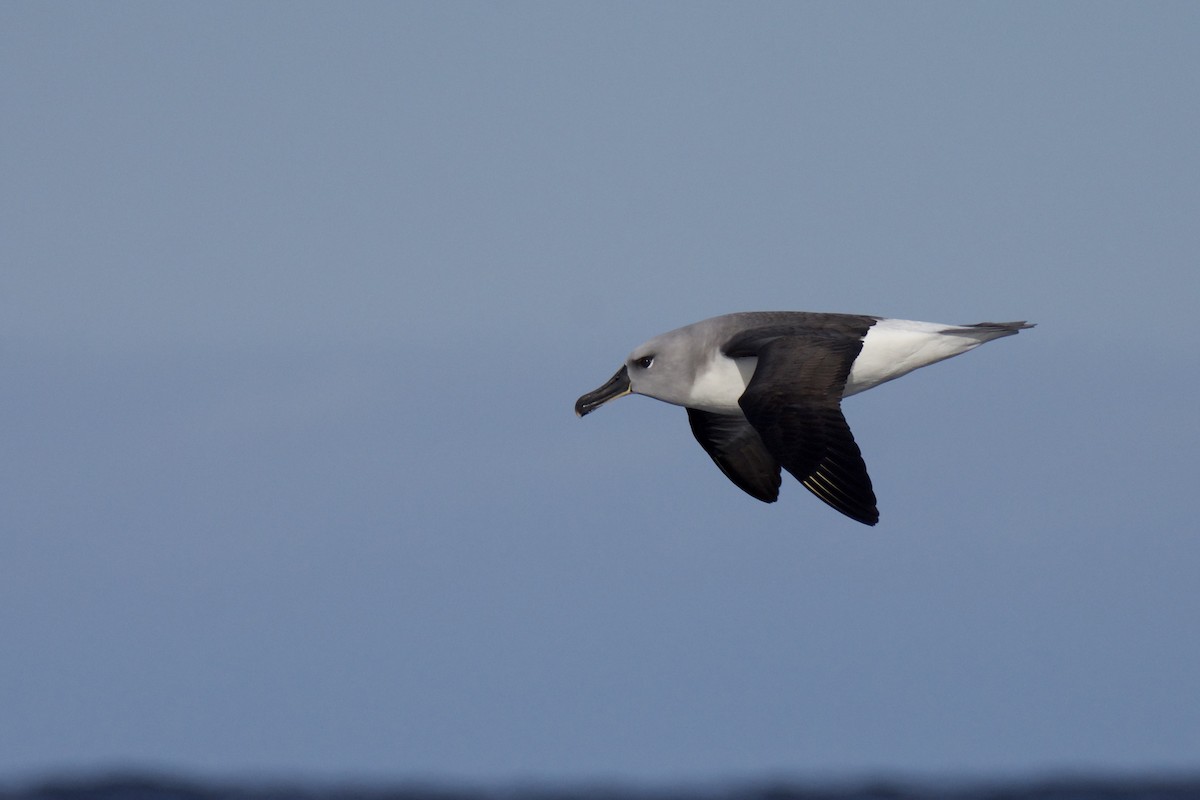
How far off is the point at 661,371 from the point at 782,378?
6.40 ft

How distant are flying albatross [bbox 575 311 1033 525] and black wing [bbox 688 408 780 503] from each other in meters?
0.01

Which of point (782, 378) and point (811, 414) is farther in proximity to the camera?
point (782, 378)

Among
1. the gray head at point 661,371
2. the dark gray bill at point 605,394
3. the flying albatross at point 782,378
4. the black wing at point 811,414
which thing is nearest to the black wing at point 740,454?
the flying albatross at point 782,378

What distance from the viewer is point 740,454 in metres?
16.3

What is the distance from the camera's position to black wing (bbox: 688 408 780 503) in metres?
16.2

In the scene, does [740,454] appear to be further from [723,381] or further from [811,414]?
[811,414]

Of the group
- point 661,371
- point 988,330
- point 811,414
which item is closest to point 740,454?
point 661,371

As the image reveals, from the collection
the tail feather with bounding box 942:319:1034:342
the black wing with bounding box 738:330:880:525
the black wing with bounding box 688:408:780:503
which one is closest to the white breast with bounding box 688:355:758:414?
the black wing with bounding box 738:330:880:525

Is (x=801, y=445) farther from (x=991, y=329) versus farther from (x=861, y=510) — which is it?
(x=991, y=329)

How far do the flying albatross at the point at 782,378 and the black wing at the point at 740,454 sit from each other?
0.04 feet

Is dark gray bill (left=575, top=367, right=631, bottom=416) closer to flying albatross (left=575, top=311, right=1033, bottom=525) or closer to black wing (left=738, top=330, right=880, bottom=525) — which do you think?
flying albatross (left=575, top=311, right=1033, bottom=525)

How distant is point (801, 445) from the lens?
1250 centimetres

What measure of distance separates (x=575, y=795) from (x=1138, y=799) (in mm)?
11104

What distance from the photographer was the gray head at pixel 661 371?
14.8m
